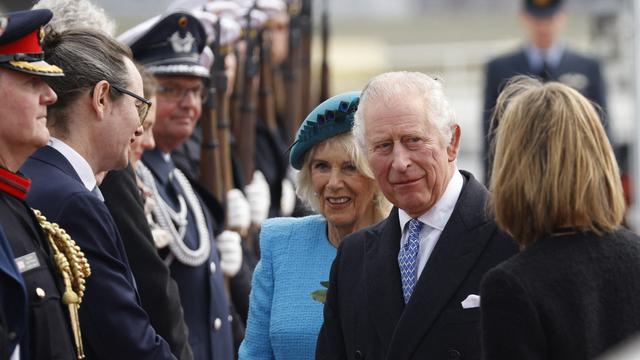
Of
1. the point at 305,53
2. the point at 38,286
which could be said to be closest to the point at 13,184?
the point at 38,286

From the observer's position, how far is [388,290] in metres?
4.16

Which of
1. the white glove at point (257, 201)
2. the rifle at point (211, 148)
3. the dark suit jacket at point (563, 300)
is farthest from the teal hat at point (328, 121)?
the white glove at point (257, 201)

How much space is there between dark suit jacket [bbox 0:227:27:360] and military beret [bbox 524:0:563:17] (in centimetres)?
793

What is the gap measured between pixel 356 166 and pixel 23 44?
58.9 inches

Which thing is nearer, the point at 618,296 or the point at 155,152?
the point at 618,296

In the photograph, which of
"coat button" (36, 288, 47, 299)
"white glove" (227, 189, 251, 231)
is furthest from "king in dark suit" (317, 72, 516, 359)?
"white glove" (227, 189, 251, 231)

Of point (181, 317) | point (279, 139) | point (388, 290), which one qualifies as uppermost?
point (388, 290)

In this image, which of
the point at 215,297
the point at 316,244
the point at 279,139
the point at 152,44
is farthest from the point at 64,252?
the point at 279,139

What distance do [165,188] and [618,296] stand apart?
113 inches

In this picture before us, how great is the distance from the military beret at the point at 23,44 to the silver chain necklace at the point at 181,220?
1.86 meters

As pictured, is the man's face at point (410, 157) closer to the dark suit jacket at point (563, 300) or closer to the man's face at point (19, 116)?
the dark suit jacket at point (563, 300)

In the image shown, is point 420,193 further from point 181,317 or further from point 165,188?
point 165,188

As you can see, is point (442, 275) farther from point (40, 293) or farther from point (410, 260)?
point (40, 293)

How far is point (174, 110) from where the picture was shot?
20.5ft
